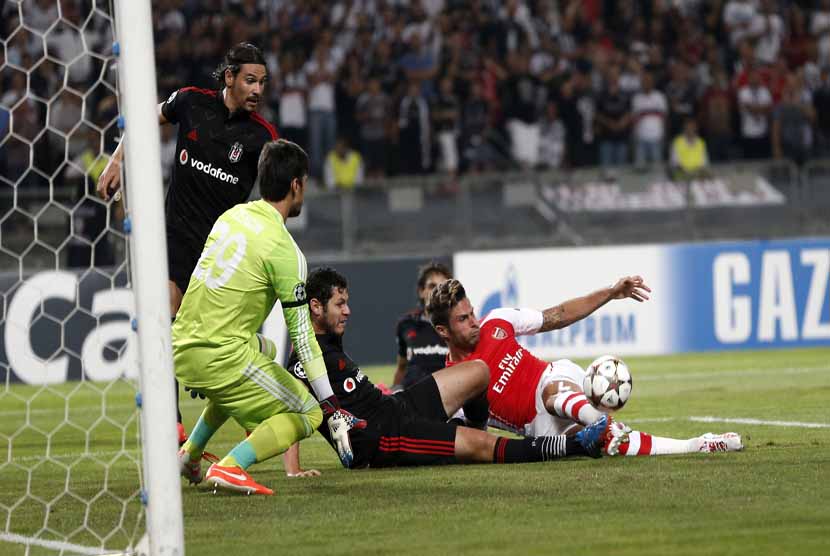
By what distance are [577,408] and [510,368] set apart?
54 centimetres

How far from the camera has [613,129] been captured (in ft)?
60.2

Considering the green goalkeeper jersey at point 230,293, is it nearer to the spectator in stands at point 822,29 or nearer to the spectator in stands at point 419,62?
the spectator in stands at point 419,62

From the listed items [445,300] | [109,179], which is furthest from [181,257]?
[445,300]

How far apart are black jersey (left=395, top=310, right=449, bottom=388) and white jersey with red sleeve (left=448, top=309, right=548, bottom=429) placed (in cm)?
160

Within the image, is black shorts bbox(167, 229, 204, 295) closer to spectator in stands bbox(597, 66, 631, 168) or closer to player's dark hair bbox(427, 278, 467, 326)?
player's dark hair bbox(427, 278, 467, 326)

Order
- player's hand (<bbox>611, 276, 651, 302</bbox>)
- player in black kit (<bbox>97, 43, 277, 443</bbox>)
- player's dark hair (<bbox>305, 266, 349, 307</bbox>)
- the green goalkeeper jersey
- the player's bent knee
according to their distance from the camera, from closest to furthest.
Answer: the green goalkeeper jersey
the player's bent knee
player's dark hair (<bbox>305, 266, 349, 307</bbox>)
player's hand (<bbox>611, 276, 651, 302</bbox>)
player in black kit (<bbox>97, 43, 277, 443</bbox>)

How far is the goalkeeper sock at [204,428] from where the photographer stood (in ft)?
22.1

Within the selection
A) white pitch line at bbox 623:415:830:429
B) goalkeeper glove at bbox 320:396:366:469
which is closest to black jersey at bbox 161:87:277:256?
goalkeeper glove at bbox 320:396:366:469

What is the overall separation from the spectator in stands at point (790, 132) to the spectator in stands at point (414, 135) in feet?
15.7

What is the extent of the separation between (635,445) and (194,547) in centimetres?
303

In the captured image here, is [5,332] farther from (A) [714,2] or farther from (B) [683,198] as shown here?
(A) [714,2]

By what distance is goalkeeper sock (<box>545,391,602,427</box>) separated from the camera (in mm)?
7434

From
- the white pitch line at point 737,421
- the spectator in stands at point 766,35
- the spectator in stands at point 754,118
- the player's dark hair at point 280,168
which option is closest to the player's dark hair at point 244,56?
the player's dark hair at point 280,168

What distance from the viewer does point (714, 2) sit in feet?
69.6
